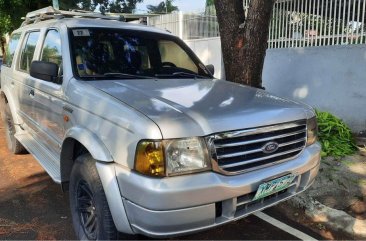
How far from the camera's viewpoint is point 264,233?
11.8 feet

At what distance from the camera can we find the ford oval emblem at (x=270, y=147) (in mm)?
2826

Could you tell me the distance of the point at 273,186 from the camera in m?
2.86

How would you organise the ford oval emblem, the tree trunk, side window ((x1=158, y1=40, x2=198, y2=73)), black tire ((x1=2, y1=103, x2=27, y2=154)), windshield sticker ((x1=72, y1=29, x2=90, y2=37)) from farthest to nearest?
1. black tire ((x1=2, y1=103, x2=27, y2=154))
2. the tree trunk
3. side window ((x1=158, y1=40, x2=198, y2=73))
4. windshield sticker ((x1=72, y1=29, x2=90, y2=37))
5. the ford oval emblem

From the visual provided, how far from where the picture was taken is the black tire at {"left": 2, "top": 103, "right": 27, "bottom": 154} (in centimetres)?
578

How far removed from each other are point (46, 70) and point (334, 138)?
4259 millimetres

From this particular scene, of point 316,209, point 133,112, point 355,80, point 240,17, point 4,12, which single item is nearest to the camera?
point 133,112

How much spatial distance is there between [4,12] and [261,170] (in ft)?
46.9

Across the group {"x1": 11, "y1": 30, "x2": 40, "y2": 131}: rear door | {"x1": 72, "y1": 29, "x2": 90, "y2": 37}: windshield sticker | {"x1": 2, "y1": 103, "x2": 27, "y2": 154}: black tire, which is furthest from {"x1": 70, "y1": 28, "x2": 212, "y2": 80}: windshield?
{"x1": 2, "y1": 103, "x2": 27, "y2": 154}: black tire

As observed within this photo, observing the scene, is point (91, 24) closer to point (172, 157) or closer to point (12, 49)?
point (172, 157)

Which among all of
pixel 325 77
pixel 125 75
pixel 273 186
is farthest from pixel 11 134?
pixel 325 77

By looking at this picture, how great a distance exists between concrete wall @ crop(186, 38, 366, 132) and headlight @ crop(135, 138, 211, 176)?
5.18 meters

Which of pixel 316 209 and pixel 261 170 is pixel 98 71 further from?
pixel 316 209

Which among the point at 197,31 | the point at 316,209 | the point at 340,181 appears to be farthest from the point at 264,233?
the point at 197,31

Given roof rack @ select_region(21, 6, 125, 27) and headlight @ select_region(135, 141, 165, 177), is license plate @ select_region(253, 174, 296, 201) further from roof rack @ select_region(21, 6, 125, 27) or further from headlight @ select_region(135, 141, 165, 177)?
roof rack @ select_region(21, 6, 125, 27)
